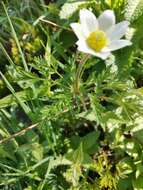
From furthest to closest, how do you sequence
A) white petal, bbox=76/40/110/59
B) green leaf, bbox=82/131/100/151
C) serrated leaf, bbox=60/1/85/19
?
serrated leaf, bbox=60/1/85/19 → green leaf, bbox=82/131/100/151 → white petal, bbox=76/40/110/59

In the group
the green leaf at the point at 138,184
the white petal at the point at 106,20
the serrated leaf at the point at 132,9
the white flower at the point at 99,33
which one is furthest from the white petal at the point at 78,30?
the green leaf at the point at 138,184

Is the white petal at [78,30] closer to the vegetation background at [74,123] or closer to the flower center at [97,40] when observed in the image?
the flower center at [97,40]

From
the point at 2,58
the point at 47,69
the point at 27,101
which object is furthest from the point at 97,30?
the point at 2,58

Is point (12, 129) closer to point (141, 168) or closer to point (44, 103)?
point (44, 103)

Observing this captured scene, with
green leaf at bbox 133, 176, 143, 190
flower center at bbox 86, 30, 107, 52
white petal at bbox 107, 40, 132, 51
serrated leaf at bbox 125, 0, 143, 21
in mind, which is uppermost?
flower center at bbox 86, 30, 107, 52

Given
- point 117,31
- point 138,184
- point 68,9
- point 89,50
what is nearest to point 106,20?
point 117,31

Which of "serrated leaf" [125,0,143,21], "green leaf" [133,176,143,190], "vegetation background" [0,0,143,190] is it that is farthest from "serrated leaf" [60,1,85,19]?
"green leaf" [133,176,143,190]

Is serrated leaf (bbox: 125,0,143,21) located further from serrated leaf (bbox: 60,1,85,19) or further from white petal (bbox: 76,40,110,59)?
white petal (bbox: 76,40,110,59)

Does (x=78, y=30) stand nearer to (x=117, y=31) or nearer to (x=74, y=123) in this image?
(x=117, y=31)

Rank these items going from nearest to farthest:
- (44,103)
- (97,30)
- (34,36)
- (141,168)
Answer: (97,30) < (141,168) < (44,103) < (34,36)
